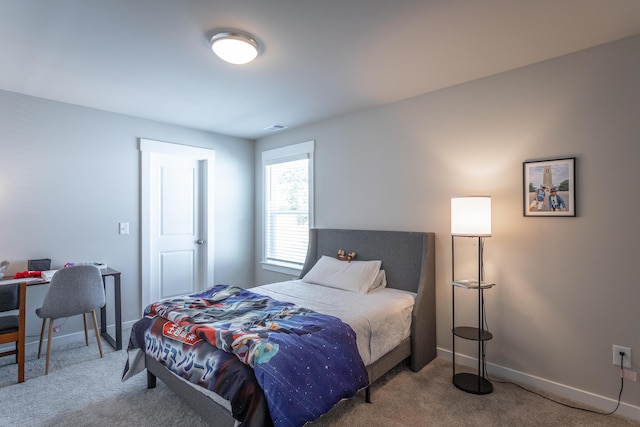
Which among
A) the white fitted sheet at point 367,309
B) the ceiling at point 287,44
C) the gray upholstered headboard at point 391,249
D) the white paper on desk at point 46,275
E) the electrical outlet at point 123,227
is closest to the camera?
the ceiling at point 287,44

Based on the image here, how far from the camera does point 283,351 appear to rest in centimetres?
172

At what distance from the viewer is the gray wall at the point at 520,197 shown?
2188 millimetres

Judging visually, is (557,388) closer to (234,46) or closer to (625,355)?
(625,355)

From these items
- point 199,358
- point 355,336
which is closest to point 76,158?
point 199,358

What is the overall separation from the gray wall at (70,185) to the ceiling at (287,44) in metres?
0.29

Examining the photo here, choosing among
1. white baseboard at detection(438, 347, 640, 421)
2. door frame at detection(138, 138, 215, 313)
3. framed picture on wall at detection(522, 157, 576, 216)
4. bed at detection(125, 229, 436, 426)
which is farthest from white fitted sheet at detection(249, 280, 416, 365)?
door frame at detection(138, 138, 215, 313)

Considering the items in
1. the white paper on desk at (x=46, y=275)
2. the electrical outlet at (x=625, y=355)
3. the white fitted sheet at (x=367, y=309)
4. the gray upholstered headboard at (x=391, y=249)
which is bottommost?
the electrical outlet at (x=625, y=355)

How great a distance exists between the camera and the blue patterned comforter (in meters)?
1.61

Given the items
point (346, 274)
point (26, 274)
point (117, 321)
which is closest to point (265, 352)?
point (346, 274)

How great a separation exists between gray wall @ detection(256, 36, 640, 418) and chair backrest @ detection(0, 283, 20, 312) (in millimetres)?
3327

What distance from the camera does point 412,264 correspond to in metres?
3.11

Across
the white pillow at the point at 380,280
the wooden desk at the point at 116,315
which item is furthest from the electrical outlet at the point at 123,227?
the white pillow at the point at 380,280

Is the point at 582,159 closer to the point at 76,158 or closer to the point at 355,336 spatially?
the point at 355,336

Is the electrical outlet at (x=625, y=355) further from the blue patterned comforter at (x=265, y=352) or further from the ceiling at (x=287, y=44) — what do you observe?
the ceiling at (x=287, y=44)
